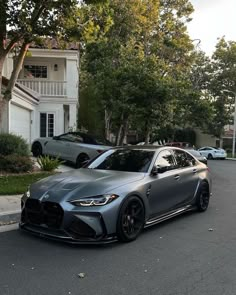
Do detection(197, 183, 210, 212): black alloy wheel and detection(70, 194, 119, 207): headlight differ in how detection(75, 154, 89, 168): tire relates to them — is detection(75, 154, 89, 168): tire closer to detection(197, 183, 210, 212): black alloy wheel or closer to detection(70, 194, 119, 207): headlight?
detection(197, 183, 210, 212): black alloy wheel

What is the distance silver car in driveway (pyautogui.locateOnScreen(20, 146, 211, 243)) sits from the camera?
549 centimetres

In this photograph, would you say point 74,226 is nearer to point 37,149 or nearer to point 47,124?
point 37,149

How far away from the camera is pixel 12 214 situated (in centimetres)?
728

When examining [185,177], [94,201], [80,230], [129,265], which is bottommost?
[129,265]

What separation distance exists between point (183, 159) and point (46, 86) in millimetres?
15809

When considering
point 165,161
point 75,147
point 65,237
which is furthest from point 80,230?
point 75,147

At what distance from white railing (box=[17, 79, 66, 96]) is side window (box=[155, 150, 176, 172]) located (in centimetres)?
1567

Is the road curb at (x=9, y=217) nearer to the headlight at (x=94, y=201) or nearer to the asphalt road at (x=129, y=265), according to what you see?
the asphalt road at (x=129, y=265)

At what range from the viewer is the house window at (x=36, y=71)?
23891 mm

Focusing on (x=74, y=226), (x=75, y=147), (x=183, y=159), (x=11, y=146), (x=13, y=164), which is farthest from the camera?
(x=75, y=147)

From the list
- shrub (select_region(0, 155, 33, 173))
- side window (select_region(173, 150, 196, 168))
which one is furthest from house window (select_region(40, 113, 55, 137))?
side window (select_region(173, 150, 196, 168))

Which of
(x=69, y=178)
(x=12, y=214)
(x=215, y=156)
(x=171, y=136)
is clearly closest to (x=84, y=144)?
(x=12, y=214)

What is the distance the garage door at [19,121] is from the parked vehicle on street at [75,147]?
1680 mm

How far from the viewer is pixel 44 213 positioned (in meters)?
Result: 5.71
